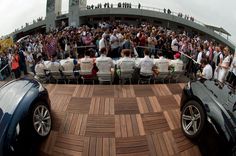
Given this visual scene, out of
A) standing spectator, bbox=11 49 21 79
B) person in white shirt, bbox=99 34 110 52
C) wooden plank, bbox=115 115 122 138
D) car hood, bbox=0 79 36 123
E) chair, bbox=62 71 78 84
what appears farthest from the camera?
standing spectator, bbox=11 49 21 79

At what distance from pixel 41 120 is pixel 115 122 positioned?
1699 mm

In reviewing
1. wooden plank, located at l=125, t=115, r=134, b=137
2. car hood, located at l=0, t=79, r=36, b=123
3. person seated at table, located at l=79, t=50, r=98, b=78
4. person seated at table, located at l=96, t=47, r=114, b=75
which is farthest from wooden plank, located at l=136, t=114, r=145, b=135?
person seated at table, located at l=79, t=50, r=98, b=78

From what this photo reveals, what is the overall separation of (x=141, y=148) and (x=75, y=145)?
1.32 m

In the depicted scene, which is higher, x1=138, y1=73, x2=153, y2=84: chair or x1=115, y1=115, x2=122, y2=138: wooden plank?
x1=138, y1=73, x2=153, y2=84: chair

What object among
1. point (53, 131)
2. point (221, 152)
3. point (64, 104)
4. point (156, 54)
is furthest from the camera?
point (156, 54)

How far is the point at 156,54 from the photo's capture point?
12.8 m

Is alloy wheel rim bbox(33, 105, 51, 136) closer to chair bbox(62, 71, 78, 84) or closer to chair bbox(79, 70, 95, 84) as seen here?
chair bbox(79, 70, 95, 84)

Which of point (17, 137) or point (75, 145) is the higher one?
point (17, 137)

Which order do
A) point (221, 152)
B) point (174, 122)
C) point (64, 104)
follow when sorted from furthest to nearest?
point (64, 104), point (174, 122), point (221, 152)

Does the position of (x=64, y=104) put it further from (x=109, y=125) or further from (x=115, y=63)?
(x=115, y=63)

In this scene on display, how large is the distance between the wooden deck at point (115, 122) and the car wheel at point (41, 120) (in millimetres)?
228

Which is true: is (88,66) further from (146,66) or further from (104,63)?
(146,66)

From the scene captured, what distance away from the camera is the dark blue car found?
408 cm

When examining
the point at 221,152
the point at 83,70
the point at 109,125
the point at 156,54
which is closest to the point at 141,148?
the point at 109,125
